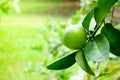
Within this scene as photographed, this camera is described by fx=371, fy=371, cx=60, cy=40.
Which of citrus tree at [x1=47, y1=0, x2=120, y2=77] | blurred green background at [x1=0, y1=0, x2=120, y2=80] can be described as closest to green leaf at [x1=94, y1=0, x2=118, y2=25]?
citrus tree at [x1=47, y1=0, x2=120, y2=77]

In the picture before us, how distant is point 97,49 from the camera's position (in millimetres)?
507

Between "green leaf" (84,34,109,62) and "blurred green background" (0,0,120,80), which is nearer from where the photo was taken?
"green leaf" (84,34,109,62)


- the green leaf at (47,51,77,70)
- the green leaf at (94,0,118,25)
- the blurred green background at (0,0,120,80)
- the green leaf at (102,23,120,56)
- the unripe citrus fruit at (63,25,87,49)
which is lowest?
the blurred green background at (0,0,120,80)

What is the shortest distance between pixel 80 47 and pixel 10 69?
7.79 ft

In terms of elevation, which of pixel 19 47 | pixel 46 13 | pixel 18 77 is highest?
pixel 18 77

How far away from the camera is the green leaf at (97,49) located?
490 millimetres

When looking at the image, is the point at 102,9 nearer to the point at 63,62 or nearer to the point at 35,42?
the point at 63,62

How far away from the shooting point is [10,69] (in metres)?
2.84

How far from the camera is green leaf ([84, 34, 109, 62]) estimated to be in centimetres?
49

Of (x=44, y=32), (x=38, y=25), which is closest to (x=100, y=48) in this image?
(x=44, y=32)

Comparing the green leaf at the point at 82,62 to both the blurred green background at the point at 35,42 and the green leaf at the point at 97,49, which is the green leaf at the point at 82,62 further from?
the blurred green background at the point at 35,42

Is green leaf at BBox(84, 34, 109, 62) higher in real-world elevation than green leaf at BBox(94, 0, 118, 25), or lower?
lower

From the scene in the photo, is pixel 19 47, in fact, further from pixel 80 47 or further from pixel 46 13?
pixel 80 47

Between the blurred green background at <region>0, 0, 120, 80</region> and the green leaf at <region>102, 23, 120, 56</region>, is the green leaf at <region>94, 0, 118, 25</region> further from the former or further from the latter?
the blurred green background at <region>0, 0, 120, 80</region>
